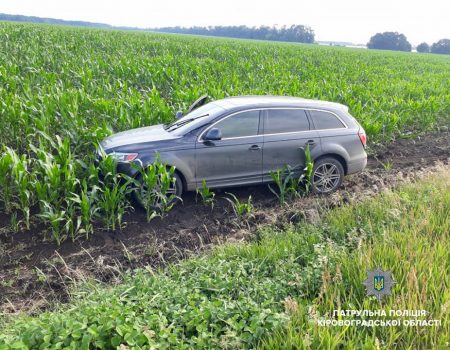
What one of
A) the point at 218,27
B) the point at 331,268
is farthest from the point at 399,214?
the point at 218,27

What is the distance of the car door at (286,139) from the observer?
662 centimetres

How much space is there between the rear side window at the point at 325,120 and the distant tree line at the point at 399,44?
11008 centimetres

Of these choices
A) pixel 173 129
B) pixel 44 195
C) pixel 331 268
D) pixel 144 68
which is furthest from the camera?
pixel 144 68

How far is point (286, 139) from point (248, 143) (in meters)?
0.70

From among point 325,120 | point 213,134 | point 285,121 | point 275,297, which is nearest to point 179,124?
point 213,134

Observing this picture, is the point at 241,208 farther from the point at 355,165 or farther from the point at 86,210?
the point at 355,165

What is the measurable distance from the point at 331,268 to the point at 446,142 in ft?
30.2

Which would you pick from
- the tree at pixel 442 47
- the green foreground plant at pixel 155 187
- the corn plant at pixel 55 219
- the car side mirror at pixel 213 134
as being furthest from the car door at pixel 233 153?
the tree at pixel 442 47

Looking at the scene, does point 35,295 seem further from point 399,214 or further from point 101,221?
point 399,214

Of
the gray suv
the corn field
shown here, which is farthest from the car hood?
the corn field

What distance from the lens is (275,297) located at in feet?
11.4

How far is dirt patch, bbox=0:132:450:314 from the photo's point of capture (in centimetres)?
437

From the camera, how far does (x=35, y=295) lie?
4250mm

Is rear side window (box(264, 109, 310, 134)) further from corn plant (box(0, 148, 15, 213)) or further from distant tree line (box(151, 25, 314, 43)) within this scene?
distant tree line (box(151, 25, 314, 43))
